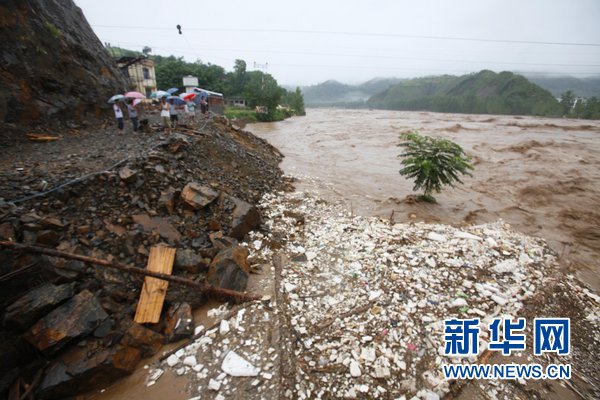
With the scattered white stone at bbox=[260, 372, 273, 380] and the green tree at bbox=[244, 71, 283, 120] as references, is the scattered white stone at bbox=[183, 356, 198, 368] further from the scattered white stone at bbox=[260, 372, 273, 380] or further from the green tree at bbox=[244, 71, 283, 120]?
the green tree at bbox=[244, 71, 283, 120]

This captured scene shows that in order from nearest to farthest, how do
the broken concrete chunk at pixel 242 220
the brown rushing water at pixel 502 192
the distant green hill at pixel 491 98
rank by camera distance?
the broken concrete chunk at pixel 242 220
the brown rushing water at pixel 502 192
the distant green hill at pixel 491 98

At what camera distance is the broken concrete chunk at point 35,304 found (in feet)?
9.09

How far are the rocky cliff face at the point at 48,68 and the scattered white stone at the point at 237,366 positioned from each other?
357 inches

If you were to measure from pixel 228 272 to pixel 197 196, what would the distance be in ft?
6.70

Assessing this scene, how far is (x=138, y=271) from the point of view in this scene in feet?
11.2

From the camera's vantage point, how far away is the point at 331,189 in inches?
373

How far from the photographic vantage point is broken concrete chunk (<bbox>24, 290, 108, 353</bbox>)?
2.75 metres

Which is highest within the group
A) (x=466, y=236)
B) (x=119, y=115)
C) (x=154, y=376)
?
(x=119, y=115)

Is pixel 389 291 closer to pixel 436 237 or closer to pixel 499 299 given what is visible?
pixel 499 299

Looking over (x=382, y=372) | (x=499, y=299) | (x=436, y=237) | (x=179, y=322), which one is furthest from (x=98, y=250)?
(x=436, y=237)

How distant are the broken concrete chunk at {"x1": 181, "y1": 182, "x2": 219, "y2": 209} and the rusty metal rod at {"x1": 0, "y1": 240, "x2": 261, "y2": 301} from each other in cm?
190

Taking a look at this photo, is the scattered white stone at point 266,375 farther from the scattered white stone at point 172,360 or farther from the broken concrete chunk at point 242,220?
the broken concrete chunk at point 242,220

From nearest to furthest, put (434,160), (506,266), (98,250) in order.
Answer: (98,250) → (506,266) → (434,160)

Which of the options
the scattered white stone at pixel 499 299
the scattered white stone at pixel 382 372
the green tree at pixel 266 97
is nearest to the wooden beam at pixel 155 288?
the scattered white stone at pixel 382 372
